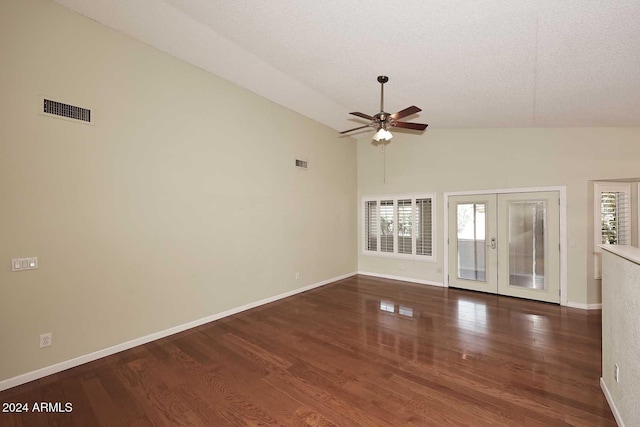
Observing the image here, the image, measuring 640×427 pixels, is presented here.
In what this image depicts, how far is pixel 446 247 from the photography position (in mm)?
6082

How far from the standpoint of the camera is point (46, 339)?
279 cm

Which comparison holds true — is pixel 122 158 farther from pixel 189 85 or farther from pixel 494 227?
pixel 494 227

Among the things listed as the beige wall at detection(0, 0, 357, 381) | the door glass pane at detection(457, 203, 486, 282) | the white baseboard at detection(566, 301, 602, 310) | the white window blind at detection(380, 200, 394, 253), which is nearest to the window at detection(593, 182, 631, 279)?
the white baseboard at detection(566, 301, 602, 310)

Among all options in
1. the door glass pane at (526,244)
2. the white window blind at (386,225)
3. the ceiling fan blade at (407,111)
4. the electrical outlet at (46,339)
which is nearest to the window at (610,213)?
the door glass pane at (526,244)

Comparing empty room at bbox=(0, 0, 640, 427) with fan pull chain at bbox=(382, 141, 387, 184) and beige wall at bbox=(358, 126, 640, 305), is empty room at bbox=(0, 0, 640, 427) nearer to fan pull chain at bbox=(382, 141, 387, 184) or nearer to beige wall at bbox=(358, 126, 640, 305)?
beige wall at bbox=(358, 126, 640, 305)

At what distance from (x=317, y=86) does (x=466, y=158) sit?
138 inches

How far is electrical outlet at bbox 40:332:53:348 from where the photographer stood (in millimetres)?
2768

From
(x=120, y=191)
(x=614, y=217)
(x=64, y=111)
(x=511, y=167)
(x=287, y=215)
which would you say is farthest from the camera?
(x=287, y=215)

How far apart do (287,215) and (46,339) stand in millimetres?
3632

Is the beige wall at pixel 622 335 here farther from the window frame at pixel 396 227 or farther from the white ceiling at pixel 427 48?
the window frame at pixel 396 227

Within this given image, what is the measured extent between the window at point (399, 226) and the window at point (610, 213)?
105 inches

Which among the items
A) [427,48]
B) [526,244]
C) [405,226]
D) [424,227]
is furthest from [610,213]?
[427,48]

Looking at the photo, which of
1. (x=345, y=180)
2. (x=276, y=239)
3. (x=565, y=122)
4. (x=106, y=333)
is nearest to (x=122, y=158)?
(x=106, y=333)

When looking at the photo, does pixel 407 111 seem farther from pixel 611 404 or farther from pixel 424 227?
pixel 424 227
